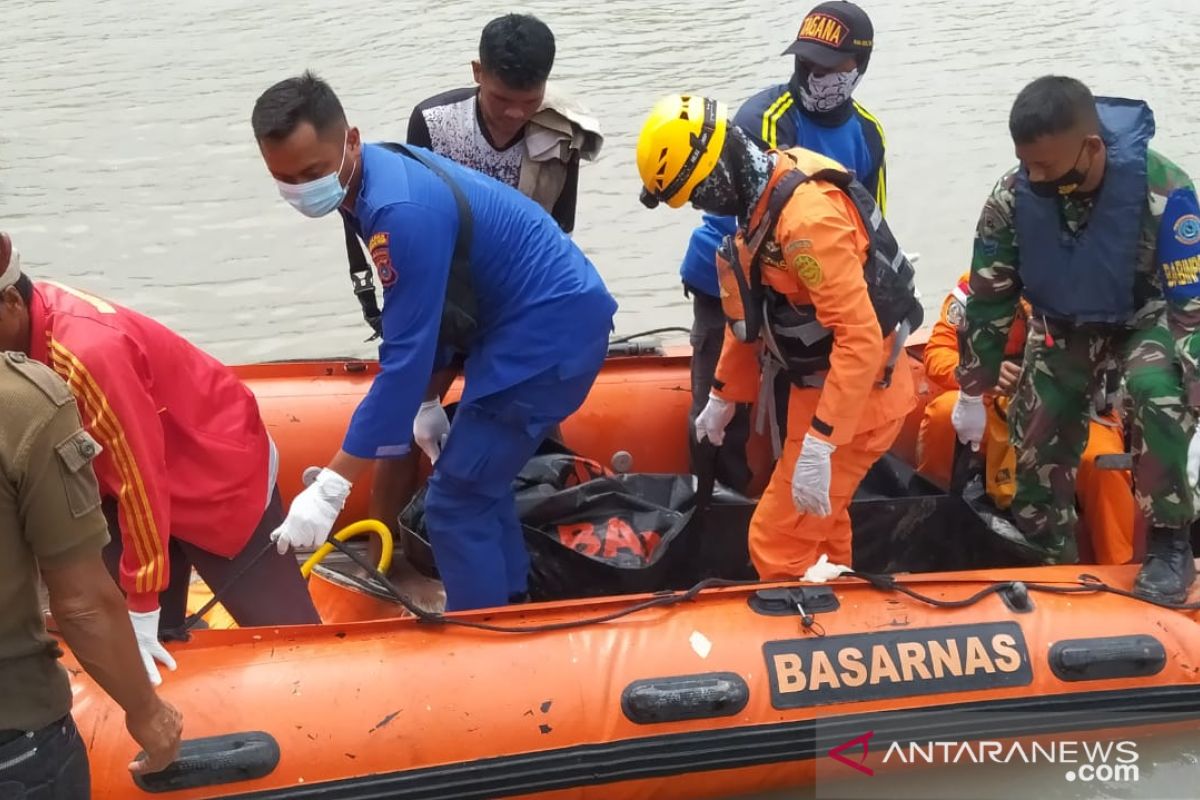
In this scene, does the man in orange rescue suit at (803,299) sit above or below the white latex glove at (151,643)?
above

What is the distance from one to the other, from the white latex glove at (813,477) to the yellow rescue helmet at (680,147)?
1.99ft

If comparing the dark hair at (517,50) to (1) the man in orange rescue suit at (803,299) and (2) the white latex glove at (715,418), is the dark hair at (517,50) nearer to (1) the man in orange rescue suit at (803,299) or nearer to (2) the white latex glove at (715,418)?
(1) the man in orange rescue suit at (803,299)

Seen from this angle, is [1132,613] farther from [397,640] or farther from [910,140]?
[910,140]

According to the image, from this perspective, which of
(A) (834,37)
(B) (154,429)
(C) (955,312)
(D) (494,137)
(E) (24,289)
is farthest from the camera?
(C) (955,312)

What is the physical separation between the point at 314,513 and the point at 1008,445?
1.95 m

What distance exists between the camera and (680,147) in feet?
8.21

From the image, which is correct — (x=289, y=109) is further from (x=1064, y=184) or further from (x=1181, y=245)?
(x=1181, y=245)

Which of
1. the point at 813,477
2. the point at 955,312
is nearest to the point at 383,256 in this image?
the point at 813,477

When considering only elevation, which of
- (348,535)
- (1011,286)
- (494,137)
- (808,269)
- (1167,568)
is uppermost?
(494,137)

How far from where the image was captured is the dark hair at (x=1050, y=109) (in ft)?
8.52

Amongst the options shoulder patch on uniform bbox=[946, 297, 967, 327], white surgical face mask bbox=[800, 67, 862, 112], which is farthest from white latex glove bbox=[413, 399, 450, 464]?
shoulder patch on uniform bbox=[946, 297, 967, 327]

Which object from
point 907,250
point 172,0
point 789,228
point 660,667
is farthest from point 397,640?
point 172,0

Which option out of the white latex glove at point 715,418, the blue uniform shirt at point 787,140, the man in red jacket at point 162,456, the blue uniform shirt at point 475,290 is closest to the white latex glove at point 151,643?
the man in red jacket at point 162,456

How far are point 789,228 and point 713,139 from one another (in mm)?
242
